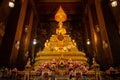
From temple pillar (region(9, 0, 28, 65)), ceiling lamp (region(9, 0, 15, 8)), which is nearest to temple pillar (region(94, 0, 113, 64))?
temple pillar (region(9, 0, 28, 65))

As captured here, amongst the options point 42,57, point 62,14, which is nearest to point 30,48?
point 42,57

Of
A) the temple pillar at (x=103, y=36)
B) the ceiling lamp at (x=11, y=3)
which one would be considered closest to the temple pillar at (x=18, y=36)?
the ceiling lamp at (x=11, y=3)

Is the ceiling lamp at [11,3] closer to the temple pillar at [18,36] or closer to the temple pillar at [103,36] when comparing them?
the temple pillar at [18,36]

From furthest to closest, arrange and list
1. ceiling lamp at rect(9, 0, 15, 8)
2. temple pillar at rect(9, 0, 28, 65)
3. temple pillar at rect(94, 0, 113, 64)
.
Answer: ceiling lamp at rect(9, 0, 15, 8) → temple pillar at rect(9, 0, 28, 65) → temple pillar at rect(94, 0, 113, 64)

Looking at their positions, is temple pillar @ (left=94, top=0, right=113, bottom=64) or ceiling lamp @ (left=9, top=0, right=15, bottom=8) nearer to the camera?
temple pillar @ (left=94, top=0, right=113, bottom=64)

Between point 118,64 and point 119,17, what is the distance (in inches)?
89.1

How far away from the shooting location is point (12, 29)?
Answer: 8875 millimetres

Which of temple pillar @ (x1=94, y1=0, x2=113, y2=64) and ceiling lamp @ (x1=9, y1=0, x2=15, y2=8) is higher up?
ceiling lamp @ (x1=9, y1=0, x2=15, y2=8)

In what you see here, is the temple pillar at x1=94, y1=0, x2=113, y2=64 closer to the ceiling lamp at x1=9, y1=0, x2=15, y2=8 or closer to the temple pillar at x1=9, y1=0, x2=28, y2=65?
the temple pillar at x1=9, y1=0, x2=28, y2=65

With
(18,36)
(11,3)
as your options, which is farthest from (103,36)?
(11,3)

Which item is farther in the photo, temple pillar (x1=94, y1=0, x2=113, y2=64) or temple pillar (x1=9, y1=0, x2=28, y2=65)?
temple pillar (x1=9, y1=0, x2=28, y2=65)

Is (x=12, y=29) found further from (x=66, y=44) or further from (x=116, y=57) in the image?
(x=116, y=57)

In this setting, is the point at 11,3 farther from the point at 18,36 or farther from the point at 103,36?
the point at 103,36

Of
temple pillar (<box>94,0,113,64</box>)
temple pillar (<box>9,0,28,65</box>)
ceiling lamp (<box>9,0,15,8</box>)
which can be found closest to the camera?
temple pillar (<box>94,0,113,64</box>)
